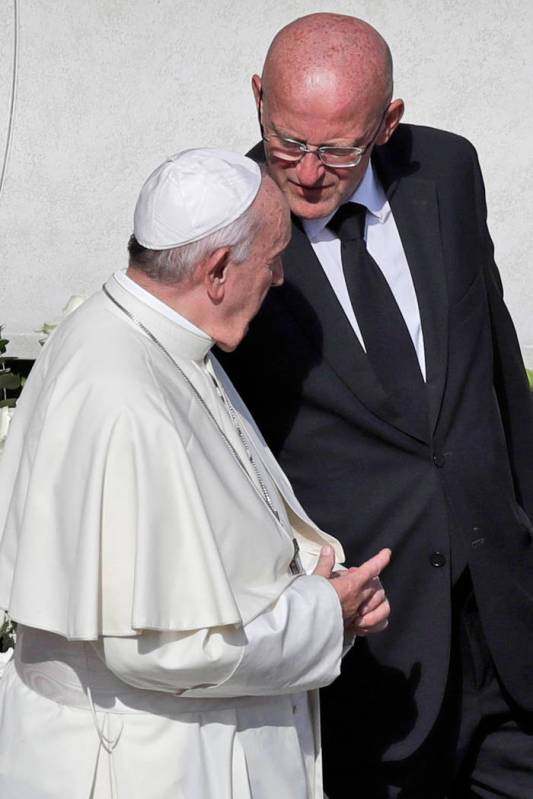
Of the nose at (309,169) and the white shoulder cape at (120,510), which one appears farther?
the nose at (309,169)

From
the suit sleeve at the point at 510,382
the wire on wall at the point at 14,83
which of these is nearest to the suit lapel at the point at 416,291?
the suit sleeve at the point at 510,382

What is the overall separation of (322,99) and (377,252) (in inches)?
17.5

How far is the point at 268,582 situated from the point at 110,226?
2.99 m

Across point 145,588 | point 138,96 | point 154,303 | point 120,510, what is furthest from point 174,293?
point 138,96

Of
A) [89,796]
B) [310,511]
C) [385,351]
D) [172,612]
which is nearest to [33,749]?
[89,796]

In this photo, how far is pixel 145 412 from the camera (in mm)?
2496

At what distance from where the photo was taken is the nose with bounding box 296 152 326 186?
10.2 ft

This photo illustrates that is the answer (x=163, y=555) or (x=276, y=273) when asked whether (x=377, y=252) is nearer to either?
(x=276, y=273)

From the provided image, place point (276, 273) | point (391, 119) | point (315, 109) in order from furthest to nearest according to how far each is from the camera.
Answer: point (391, 119) < point (315, 109) < point (276, 273)

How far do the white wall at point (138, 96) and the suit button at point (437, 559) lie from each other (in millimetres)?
2332

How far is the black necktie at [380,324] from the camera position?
130 inches

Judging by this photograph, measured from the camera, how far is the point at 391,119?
10.9ft

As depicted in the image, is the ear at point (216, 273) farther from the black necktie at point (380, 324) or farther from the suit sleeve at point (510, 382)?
the suit sleeve at point (510, 382)

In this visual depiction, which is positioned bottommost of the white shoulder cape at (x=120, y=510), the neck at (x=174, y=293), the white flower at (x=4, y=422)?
the white flower at (x=4, y=422)
